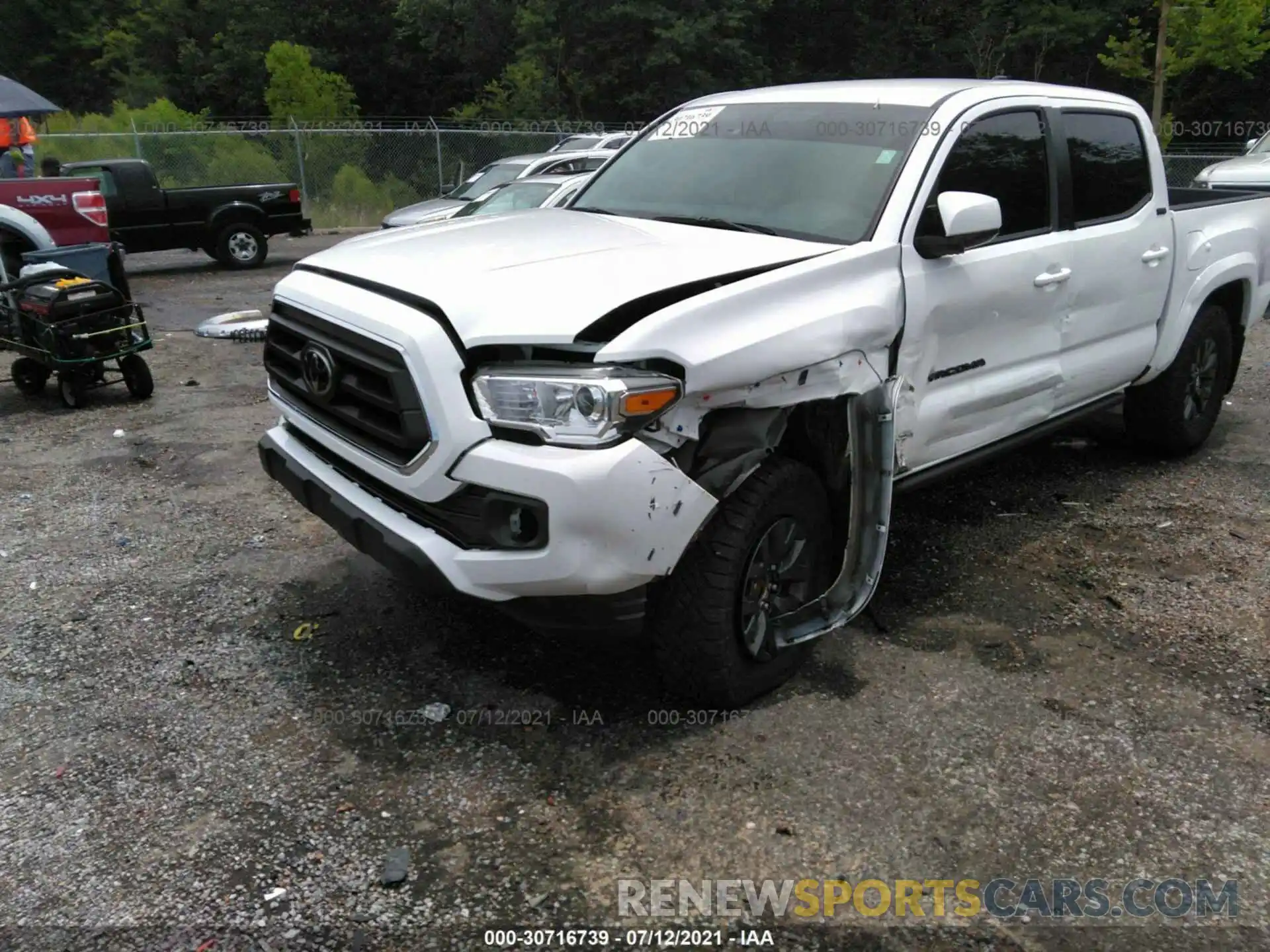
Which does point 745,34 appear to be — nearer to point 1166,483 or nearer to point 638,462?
point 1166,483

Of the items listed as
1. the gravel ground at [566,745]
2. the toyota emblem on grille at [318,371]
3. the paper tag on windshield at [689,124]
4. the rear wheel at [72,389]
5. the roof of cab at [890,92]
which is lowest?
the gravel ground at [566,745]

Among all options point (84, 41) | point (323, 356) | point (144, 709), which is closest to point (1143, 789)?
point (323, 356)

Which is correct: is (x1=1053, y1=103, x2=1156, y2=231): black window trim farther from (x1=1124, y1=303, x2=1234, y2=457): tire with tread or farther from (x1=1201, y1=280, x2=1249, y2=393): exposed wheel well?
(x1=1201, y1=280, x2=1249, y2=393): exposed wheel well

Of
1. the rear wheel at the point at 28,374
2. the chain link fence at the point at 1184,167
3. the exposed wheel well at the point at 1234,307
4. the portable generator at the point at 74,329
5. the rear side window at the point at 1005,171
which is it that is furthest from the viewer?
the chain link fence at the point at 1184,167

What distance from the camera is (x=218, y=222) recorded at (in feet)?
47.6

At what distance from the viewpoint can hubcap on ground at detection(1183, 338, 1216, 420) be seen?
5.59 meters

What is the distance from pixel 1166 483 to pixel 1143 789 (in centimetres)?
298

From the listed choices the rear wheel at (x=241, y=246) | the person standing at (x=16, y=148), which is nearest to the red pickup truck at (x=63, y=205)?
the person standing at (x=16, y=148)

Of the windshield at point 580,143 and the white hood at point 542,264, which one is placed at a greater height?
the white hood at point 542,264

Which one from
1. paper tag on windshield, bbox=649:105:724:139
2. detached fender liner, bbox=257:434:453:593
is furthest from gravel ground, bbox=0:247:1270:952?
paper tag on windshield, bbox=649:105:724:139

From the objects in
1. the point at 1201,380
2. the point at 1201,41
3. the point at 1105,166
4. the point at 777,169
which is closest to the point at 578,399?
the point at 777,169

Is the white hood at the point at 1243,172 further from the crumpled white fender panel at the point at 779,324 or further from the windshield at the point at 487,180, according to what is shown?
the crumpled white fender panel at the point at 779,324

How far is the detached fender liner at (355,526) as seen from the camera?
2.93m

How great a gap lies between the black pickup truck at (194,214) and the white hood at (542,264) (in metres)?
11.5
